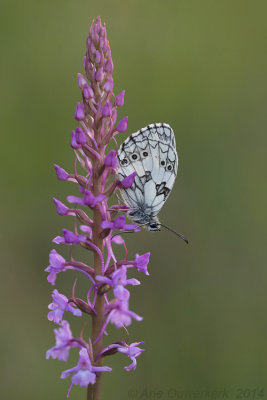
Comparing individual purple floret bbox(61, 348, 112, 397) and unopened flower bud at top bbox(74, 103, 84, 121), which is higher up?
unopened flower bud at top bbox(74, 103, 84, 121)

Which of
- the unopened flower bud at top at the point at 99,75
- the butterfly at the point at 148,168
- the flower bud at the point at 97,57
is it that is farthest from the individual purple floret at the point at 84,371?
the flower bud at the point at 97,57

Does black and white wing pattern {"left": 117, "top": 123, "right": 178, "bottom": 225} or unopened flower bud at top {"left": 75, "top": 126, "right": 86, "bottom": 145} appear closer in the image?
unopened flower bud at top {"left": 75, "top": 126, "right": 86, "bottom": 145}

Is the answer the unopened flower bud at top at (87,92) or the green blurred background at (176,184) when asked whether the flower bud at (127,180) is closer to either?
the unopened flower bud at top at (87,92)

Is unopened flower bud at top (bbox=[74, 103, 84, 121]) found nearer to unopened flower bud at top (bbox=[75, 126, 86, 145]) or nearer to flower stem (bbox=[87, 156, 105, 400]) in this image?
unopened flower bud at top (bbox=[75, 126, 86, 145])

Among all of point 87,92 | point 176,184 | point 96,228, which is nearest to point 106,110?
point 87,92

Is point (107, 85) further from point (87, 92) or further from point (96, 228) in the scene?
point (96, 228)

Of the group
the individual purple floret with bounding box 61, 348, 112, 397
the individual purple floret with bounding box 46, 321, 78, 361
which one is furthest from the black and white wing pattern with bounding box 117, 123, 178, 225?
the individual purple floret with bounding box 61, 348, 112, 397
